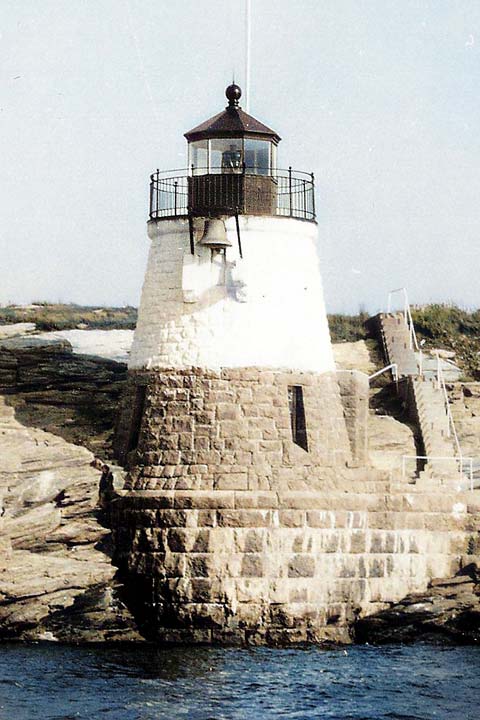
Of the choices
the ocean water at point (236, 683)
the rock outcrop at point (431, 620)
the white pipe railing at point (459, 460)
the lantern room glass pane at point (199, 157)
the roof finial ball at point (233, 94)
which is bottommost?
the ocean water at point (236, 683)

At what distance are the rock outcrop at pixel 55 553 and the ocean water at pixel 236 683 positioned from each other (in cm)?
75

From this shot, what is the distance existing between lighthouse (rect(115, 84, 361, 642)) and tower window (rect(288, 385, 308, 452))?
0.03 meters

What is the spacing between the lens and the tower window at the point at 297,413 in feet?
114

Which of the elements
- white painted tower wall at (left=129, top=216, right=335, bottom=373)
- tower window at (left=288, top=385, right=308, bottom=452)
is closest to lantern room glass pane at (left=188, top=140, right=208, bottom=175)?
white painted tower wall at (left=129, top=216, right=335, bottom=373)

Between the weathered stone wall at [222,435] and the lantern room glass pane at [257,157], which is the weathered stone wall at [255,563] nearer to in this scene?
the weathered stone wall at [222,435]

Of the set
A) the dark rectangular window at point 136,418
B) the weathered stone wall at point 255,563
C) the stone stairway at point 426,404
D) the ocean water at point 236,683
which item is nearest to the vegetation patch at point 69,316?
the stone stairway at point 426,404

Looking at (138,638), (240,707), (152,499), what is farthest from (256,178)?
(240,707)

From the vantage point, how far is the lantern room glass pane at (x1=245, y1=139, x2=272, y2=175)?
3538 centimetres

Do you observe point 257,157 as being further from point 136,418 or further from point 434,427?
point 434,427

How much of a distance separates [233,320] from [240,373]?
3.33ft

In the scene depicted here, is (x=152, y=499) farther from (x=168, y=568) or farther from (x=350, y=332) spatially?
(x=350, y=332)

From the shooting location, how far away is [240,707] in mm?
28406

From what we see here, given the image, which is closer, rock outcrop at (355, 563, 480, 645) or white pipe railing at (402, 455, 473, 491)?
rock outcrop at (355, 563, 480, 645)

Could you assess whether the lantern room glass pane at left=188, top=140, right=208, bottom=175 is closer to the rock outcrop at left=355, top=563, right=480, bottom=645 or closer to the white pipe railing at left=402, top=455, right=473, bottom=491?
the white pipe railing at left=402, top=455, right=473, bottom=491
